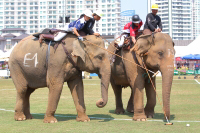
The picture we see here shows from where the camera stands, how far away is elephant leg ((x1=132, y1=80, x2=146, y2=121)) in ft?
41.7

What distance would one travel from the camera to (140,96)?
1294cm

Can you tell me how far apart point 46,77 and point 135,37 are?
360 cm

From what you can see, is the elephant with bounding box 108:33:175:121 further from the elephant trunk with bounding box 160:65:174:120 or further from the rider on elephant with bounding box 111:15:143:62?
the rider on elephant with bounding box 111:15:143:62

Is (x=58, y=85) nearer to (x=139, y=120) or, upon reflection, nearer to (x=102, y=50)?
(x=102, y=50)

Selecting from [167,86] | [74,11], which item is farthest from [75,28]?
[74,11]

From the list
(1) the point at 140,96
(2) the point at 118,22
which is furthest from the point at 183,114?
(2) the point at 118,22

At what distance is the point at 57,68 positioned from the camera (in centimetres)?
1232

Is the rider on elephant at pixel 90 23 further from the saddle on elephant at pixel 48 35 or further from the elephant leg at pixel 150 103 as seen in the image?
the elephant leg at pixel 150 103

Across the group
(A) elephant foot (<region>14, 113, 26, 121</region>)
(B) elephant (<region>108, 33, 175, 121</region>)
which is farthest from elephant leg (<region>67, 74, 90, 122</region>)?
(A) elephant foot (<region>14, 113, 26, 121</region>)

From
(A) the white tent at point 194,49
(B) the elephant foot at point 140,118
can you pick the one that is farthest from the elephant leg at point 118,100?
(A) the white tent at point 194,49

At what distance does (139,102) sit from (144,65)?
123cm

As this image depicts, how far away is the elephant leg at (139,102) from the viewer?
1270 centimetres

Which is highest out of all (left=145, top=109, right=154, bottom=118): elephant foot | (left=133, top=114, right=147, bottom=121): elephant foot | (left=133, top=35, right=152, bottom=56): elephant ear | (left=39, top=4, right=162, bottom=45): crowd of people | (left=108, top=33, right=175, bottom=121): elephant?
(left=39, top=4, right=162, bottom=45): crowd of people

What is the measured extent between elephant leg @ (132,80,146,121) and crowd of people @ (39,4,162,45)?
157 cm
